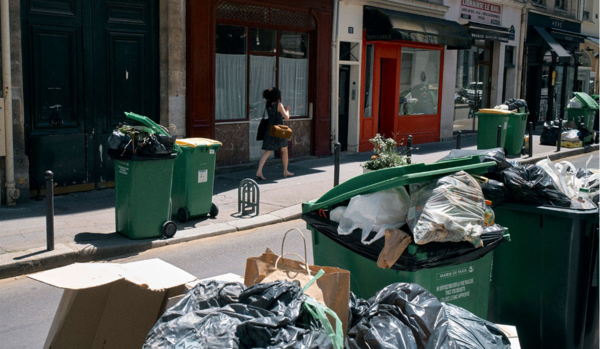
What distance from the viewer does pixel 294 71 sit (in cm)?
1465

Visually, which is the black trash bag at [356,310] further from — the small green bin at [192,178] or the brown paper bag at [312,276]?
the small green bin at [192,178]

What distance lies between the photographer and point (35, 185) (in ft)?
33.0

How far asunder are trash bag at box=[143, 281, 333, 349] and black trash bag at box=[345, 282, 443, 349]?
298 mm

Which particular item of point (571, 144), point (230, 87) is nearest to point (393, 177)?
point (230, 87)

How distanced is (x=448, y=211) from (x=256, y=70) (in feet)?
33.7

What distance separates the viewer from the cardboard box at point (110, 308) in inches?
140

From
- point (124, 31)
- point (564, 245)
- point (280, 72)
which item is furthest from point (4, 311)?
point (280, 72)

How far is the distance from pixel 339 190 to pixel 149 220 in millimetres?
4157

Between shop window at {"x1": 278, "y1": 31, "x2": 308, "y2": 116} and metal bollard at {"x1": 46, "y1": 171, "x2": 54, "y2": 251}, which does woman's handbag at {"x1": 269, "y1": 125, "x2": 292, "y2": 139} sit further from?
metal bollard at {"x1": 46, "y1": 171, "x2": 54, "y2": 251}

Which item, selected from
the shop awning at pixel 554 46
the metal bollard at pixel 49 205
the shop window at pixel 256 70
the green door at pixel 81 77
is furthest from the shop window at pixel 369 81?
the metal bollard at pixel 49 205

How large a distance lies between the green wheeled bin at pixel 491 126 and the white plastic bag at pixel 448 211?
477 inches

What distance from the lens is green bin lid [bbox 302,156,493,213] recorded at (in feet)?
13.1

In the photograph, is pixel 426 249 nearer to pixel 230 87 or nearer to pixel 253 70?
pixel 230 87

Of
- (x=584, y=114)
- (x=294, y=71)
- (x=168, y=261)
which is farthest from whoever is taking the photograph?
(x=584, y=114)
